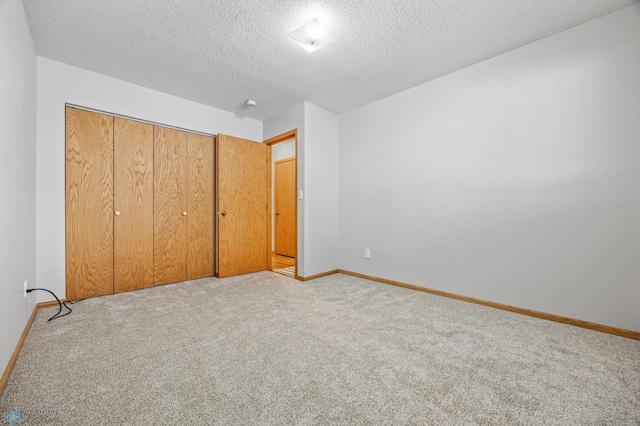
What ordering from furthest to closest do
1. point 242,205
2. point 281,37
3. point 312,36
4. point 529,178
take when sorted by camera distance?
1. point 242,205
2. point 529,178
3. point 281,37
4. point 312,36

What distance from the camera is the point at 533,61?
2.39 m

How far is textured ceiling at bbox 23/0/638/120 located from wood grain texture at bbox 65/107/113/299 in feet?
2.20

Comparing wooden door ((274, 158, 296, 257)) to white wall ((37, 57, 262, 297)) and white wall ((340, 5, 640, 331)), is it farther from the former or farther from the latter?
white wall ((37, 57, 262, 297))

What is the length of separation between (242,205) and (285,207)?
1.76m

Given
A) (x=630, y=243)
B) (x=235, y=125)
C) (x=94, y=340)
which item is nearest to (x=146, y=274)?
(x=94, y=340)

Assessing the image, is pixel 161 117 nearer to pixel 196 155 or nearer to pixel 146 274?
pixel 196 155

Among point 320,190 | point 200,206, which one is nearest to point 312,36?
point 320,190

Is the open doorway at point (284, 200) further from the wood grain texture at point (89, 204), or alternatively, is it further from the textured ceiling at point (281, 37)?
the wood grain texture at point (89, 204)

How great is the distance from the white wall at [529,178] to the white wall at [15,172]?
3413 mm

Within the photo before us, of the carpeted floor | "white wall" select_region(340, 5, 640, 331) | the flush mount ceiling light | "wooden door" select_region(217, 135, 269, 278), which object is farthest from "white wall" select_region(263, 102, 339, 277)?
the flush mount ceiling light

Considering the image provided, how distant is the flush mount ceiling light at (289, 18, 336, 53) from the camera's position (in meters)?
2.08

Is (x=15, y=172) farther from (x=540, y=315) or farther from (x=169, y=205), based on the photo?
(x=540, y=315)

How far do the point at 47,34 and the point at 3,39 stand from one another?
1.06 meters

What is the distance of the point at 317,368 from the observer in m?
1.57
